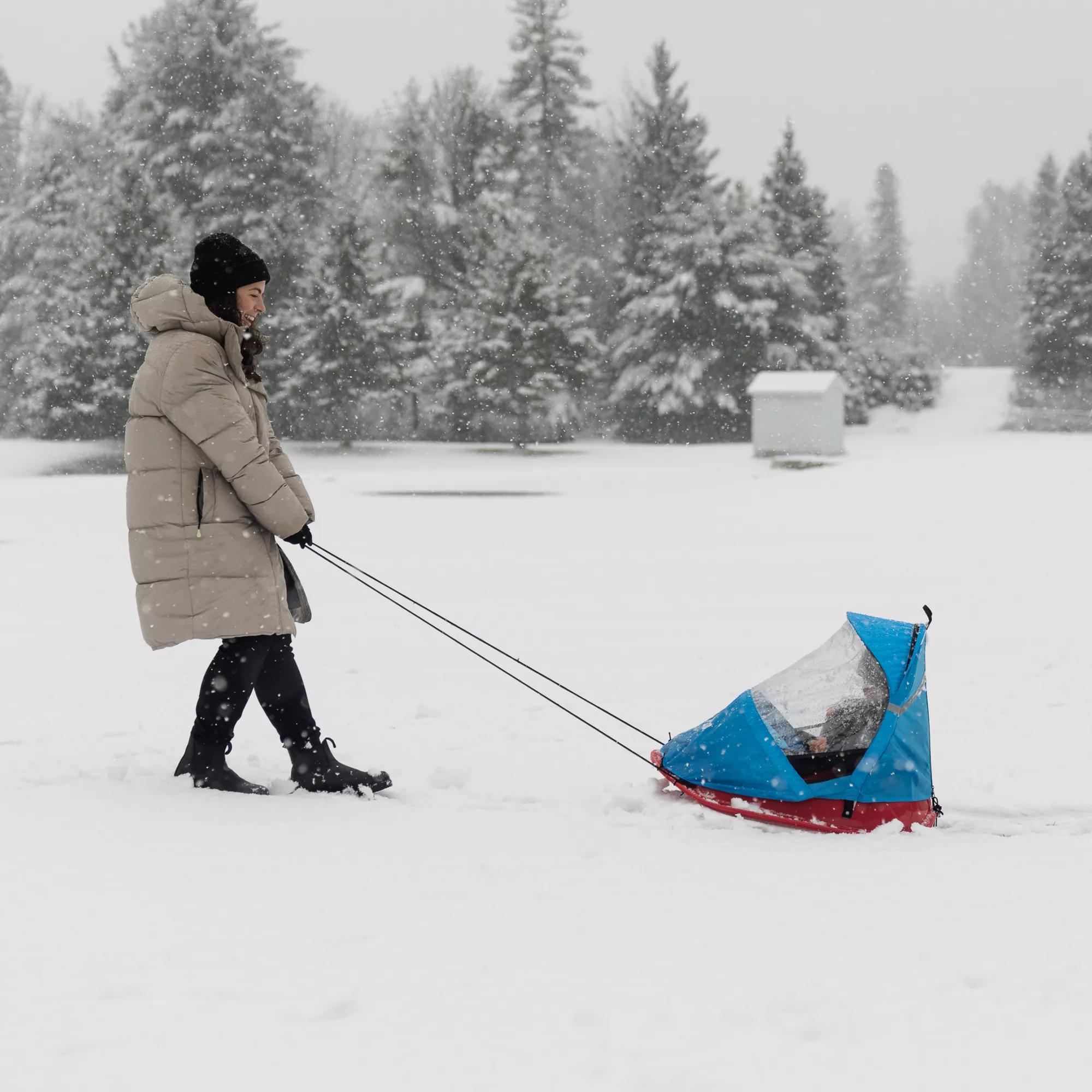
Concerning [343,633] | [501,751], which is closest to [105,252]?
[343,633]

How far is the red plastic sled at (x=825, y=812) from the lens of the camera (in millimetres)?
3875

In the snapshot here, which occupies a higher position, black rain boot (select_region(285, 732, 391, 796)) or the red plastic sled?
black rain boot (select_region(285, 732, 391, 796))

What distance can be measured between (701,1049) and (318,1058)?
0.74 metres

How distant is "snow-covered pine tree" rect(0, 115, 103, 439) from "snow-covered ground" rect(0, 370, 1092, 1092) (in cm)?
2928

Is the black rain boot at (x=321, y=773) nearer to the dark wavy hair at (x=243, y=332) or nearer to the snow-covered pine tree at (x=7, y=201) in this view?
the dark wavy hair at (x=243, y=332)

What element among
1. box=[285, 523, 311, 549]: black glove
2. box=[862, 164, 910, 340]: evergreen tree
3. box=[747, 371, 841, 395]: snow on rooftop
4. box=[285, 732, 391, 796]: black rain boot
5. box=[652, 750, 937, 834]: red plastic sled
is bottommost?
box=[652, 750, 937, 834]: red plastic sled

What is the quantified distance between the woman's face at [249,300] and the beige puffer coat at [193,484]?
0.16m

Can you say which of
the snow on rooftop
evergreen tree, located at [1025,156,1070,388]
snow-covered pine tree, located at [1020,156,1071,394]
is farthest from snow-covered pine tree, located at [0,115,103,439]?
evergreen tree, located at [1025,156,1070,388]

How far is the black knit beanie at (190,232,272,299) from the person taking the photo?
12.8 ft

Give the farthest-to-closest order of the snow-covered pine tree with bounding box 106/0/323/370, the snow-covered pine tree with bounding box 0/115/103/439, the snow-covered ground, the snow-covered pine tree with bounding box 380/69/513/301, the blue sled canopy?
the snow-covered pine tree with bounding box 380/69/513/301, the snow-covered pine tree with bounding box 106/0/323/370, the snow-covered pine tree with bounding box 0/115/103/439, the blue sled canopy, the snow-covered ground

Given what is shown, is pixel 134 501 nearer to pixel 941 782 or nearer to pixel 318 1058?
pixel 318 1058

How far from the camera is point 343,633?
8211mm

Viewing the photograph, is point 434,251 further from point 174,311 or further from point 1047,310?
point 174,311

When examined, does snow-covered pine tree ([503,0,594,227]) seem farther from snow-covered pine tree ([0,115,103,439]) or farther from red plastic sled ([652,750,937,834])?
red plastic sled ([652,750,937,834])
